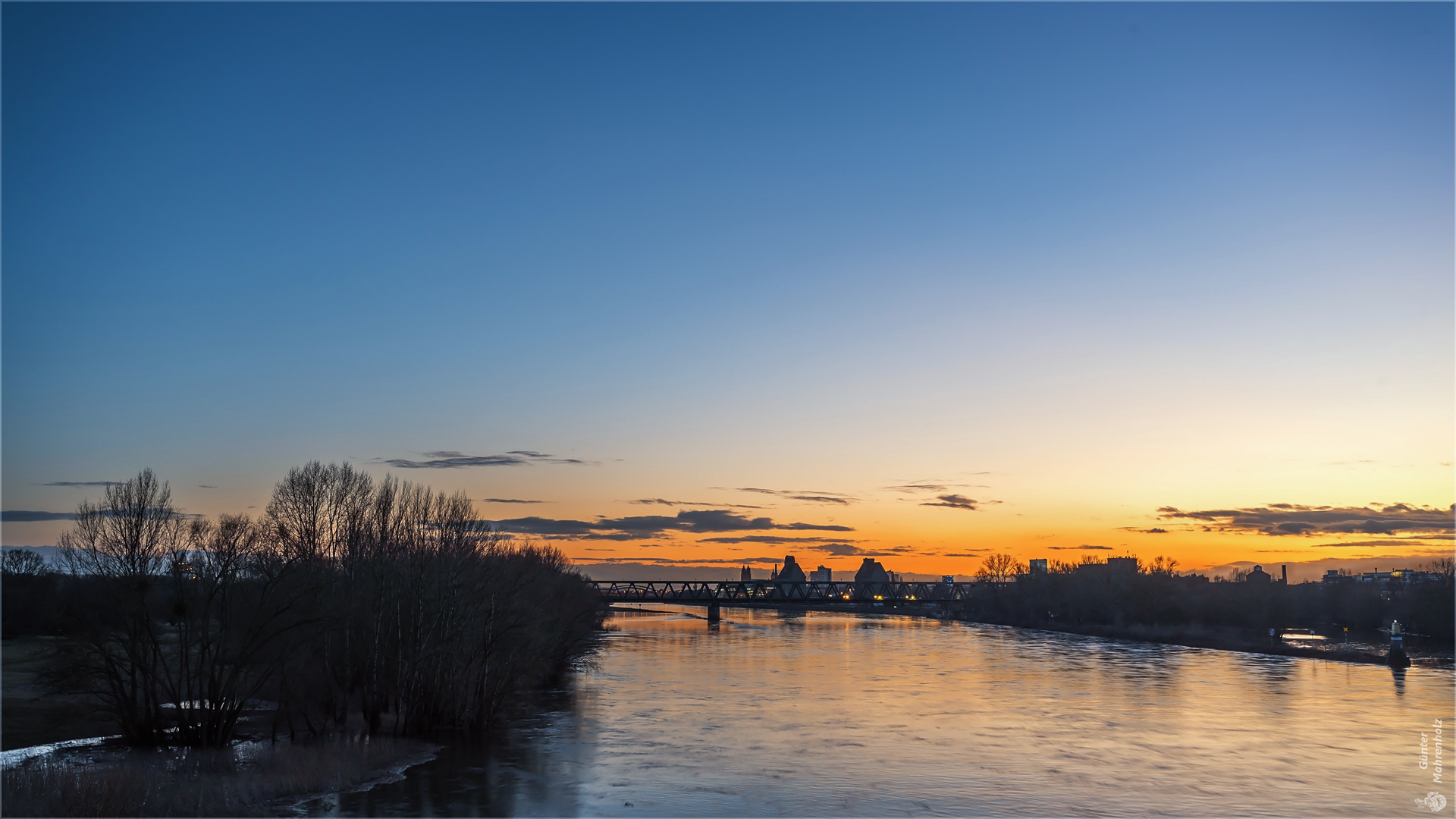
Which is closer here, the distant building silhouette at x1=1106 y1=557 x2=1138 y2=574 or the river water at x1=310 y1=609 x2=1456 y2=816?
the river water at x1=310 y1=609 x2=1456 y2=816

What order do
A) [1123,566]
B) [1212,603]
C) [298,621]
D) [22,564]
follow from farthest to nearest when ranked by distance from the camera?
[1123,566] → [1212,603] → [22,564] → [298,621]

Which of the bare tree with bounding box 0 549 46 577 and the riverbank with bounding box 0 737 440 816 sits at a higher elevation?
the bare tree with bounding box 0 549 46 577

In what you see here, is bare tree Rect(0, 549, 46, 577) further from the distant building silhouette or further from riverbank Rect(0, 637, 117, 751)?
the distant building silhouette

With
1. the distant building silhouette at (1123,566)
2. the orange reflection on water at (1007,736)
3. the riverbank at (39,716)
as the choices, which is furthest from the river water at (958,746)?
the distant building silhouette at (1123,566)

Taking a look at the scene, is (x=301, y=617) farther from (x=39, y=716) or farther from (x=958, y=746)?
(x=958, y=746)

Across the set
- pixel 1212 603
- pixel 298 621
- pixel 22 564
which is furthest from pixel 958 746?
pixel 1212 603

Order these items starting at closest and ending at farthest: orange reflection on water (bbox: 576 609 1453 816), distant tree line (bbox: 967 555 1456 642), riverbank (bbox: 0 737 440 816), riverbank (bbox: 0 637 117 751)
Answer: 1. riverbank (bbox: 0 737 440 816)
2. orange reflection on water (bbox: 576 609 1453 816)
3. riverbank (bbox: 0 637 117 751)
4. distant tree line (bbox: 967 555 1456 642)

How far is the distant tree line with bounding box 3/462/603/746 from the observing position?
131 feet

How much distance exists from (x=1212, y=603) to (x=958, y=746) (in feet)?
329

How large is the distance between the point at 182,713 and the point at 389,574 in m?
9.96

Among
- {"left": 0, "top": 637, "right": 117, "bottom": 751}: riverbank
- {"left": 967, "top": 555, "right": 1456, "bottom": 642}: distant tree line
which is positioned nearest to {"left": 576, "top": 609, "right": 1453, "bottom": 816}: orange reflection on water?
{"left": 0, "top": 637, "right": 117, "bottom": 751}: riverbank

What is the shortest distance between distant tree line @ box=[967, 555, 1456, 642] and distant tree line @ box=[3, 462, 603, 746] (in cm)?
9462

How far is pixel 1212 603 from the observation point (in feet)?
419

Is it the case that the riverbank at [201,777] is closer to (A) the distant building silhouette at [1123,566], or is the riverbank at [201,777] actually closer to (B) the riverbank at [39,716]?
(B) the riverbank at [39,716]
